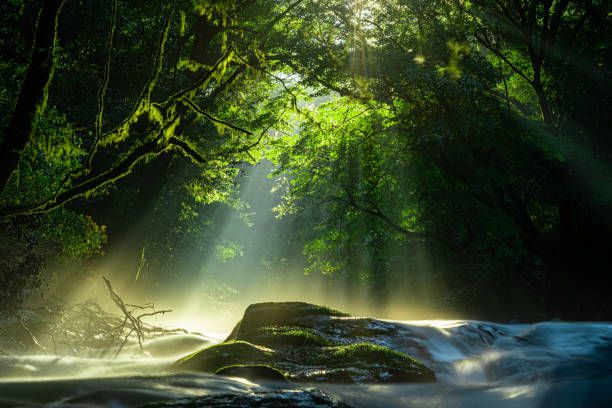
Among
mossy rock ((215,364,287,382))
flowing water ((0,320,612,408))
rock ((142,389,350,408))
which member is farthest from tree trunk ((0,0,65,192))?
mossy rock ((215,364,287,382))

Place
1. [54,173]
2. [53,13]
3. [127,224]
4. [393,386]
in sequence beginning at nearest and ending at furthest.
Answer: [53,13] < [393,386] < [54,173] < [127,224]

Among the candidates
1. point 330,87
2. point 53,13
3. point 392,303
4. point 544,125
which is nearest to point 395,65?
point 330,87

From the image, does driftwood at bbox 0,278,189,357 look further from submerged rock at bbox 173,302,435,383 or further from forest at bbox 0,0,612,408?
submerged rock at bbox 173,302,435,383

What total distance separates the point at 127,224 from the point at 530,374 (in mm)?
12865

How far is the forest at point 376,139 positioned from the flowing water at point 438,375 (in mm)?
3878

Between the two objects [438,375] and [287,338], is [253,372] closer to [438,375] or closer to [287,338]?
[287,338]

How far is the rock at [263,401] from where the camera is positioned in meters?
3.75

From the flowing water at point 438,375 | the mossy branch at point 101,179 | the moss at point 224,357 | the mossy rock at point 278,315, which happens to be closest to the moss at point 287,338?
the mossy rock at point 278,315

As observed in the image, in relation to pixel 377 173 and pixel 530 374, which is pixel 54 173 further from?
pixel 377 173

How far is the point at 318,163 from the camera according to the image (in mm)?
20141

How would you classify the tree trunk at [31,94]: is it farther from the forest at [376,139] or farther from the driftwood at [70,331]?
the driftwood at [70,331]

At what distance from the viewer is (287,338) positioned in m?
7.74

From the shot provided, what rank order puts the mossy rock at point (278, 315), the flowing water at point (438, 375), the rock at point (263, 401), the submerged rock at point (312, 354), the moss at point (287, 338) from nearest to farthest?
the rock at point (263, 401) → the flowing water at point (438, 375) → the submerged rock at point (312, 354) → the moss at point (287, 338) → the mossy rock at point (278, 315)

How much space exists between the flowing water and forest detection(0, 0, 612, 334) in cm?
388
